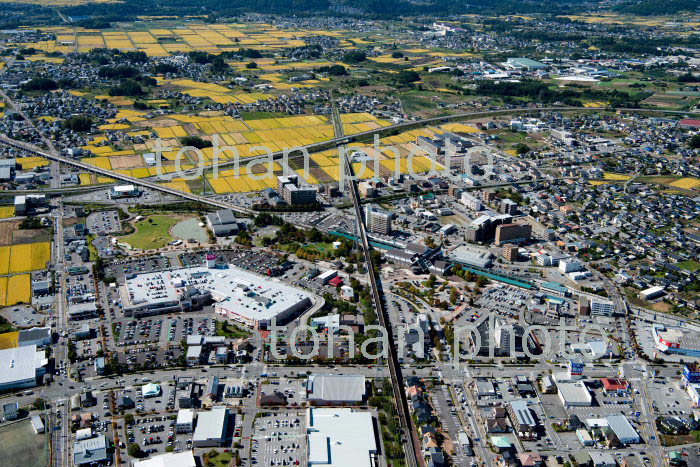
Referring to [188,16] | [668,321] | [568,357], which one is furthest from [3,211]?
[188,16]

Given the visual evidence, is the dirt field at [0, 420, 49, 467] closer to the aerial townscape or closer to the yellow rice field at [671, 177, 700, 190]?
the aerial townscape

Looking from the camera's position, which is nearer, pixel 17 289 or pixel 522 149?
pixel 17 289

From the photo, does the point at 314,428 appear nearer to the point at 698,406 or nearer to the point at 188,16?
the point at 698,406

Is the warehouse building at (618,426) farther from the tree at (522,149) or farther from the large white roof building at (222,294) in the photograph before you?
the tree at (522,149)

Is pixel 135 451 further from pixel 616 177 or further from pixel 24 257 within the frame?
pixel 616 177

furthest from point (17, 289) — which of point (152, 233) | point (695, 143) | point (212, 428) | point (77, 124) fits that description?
point (695, 143)

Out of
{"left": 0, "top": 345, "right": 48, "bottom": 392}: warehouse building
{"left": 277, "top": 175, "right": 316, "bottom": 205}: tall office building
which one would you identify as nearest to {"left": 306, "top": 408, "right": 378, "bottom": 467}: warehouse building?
{"left": 0, "top": 345, "right": 48, "bottom": 392}: warehouse building
